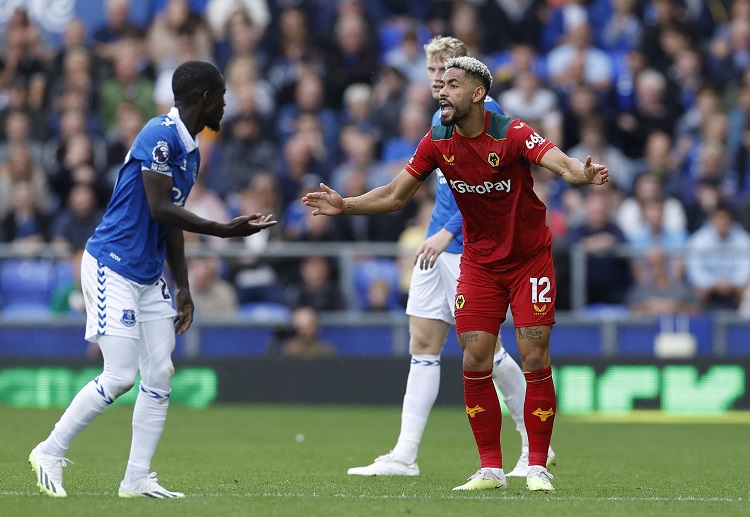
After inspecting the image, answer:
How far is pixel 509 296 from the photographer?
8.41m

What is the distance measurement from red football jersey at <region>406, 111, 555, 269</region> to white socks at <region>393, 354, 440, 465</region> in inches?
58.1

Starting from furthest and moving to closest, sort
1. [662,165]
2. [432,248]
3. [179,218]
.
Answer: [662,165] → [432,248] → [179,218]

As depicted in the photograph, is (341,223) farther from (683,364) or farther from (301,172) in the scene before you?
(683,364)

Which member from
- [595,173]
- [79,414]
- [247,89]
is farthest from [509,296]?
[247,89]

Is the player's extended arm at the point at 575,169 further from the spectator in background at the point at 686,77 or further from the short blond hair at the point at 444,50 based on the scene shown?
the spectator in background at the point at 686,77

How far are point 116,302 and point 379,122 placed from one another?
1080 centimetres

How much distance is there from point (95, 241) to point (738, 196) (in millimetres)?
10971

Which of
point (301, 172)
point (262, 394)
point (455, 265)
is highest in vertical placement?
point (301, 172)

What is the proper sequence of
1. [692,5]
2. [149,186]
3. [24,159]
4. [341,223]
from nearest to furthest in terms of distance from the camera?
1. [149,186]
2. [341,223]
3. [24,159]
4. [692,5]

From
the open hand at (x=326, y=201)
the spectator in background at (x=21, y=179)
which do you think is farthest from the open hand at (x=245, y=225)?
the spectator in background at (x=21, y=179)

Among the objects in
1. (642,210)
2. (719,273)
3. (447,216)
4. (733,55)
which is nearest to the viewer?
(447,216)

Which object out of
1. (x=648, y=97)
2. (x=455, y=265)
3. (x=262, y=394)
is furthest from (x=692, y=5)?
(x=455, y=265)

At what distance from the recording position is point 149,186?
7.66 meters

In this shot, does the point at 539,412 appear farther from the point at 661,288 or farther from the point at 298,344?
the point at 298,344
